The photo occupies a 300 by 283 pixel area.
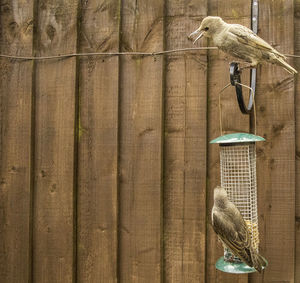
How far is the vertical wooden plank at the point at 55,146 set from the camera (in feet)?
8.39

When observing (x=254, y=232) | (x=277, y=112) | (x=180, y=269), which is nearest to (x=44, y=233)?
(x=180, y=269)

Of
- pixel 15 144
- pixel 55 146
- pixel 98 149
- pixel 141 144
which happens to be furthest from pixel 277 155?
pixel 15 144

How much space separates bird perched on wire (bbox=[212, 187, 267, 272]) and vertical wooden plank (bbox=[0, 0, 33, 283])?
1301 mm

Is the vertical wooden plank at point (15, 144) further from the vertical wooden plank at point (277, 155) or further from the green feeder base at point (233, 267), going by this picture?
the vertical wooden plank at point (277, 155)

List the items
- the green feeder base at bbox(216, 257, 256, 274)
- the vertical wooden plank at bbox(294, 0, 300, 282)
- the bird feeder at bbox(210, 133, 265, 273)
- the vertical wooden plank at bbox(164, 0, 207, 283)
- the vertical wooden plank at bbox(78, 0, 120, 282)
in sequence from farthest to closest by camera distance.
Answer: the vertical wooden plank at bbox(78, 0, 120, 282), the vertical wooden plank at bbox(164, 0, 207, 283), the vertical wooden plank at bbox(294, 0, 300, 282), the bird feeder at bbox(210, 133, 265, 273), the green feeder base at bbox(216, 257, 256, 274)

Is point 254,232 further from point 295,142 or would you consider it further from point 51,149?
point 51,149

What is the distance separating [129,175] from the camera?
2.51 metres

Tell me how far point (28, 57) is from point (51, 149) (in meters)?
0.67

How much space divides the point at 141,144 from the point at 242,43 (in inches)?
36.0

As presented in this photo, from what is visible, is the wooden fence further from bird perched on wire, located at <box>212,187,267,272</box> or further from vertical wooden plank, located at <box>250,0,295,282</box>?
bird perched on wire, located at <box>212,187,267,272</box>

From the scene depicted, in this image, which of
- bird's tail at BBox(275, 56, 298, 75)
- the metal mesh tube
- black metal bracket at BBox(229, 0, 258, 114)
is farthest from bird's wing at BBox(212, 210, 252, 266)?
bird's tail at BBox(275, 56, 298, 75)

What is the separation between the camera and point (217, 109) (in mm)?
2398

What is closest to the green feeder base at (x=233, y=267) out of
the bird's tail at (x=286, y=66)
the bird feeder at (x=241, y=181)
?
the bird feeder at (x=241, y=181)

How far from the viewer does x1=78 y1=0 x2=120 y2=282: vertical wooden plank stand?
2514 mm
